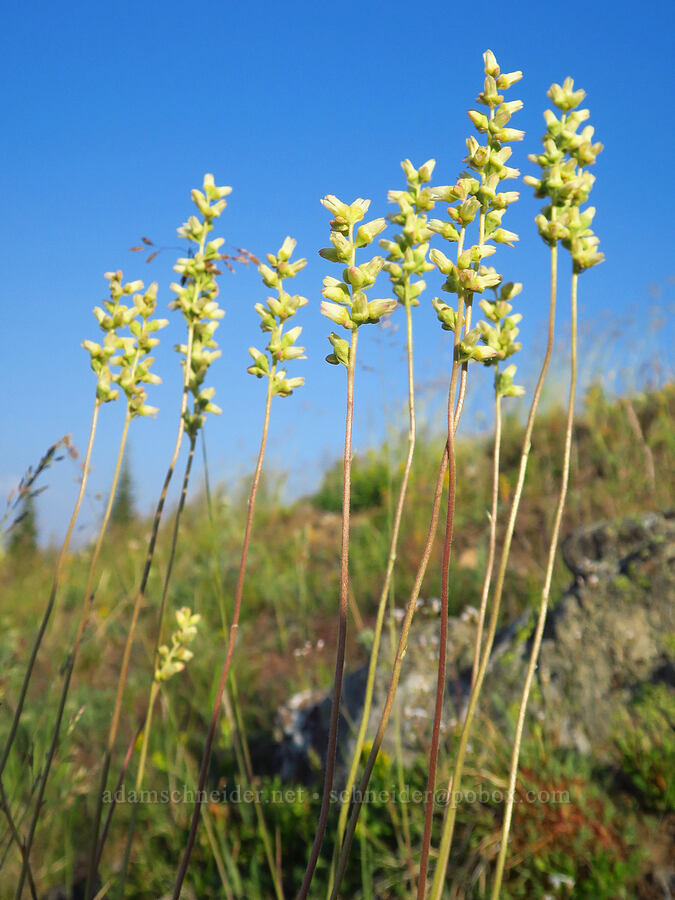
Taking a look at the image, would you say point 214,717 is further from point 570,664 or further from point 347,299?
point 570,664

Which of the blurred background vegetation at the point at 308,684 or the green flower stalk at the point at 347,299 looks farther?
the blurred background vegetation at the point at 308,684

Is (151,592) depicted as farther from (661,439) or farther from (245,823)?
(661,439)

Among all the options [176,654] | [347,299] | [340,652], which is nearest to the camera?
[340,652]

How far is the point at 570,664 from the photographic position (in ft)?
9.26

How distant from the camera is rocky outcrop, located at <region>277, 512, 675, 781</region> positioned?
2689mm

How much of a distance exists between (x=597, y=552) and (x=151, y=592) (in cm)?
344

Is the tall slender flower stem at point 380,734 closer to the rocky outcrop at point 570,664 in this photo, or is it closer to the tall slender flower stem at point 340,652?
the tall slender flower stem at point 340,652

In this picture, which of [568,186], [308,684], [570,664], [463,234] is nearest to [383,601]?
[463,234]

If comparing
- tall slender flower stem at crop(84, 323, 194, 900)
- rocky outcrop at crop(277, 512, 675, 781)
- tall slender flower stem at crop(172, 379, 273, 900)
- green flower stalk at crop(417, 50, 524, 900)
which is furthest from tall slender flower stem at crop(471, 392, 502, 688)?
rocky outcrop at crop(277, 512, 675, 781)

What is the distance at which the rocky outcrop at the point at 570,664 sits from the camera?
2689 millimetres

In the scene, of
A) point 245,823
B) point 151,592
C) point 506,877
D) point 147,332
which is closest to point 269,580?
point 151,592

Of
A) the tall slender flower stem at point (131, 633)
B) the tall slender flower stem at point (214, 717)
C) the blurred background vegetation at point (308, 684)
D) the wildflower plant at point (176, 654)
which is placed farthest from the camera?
the blurred background vegetation at point (308, 684)

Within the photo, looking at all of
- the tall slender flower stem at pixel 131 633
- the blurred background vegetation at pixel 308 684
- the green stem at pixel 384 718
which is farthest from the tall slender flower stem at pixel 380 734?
the blurred background vegetation at pixel 308 684

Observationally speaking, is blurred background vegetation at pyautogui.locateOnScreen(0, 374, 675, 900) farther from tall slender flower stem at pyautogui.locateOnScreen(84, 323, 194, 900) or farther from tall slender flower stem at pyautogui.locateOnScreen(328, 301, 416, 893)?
tall slender flower stem at pyautogui.locateOnScreen(328, 301, 416, 893)
